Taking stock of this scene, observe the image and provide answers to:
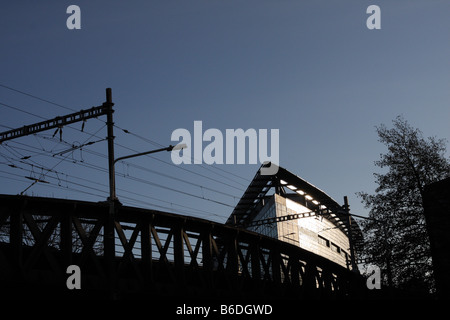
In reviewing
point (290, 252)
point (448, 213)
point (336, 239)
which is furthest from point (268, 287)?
point (336, 239)

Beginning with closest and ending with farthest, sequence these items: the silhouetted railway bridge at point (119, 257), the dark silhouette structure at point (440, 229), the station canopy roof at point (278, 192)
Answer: the silhouetted railway bridge at point (119, 257) < the dark silhouette structure at point (440, 229) < the station canopy roof at point (278, 192)

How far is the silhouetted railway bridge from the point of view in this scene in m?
16.3

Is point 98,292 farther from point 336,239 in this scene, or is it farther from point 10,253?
point 336,239

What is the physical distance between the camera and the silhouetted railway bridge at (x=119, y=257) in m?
16.3

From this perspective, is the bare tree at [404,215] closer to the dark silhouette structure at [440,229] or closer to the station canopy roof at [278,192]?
the dark silhouette structure at [440,229]

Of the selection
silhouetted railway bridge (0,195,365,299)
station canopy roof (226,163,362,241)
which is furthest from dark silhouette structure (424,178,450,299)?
station canopy roof (226,163,362,241)

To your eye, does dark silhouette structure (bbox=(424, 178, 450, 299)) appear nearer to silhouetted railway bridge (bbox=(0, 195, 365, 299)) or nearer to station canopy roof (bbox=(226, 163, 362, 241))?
silhouetted railway bridge (bbox=(0, 195, 365, 299))

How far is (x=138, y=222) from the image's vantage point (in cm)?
1973

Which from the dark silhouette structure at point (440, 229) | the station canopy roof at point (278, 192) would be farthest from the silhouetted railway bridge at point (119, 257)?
the station canopy roof at point (278, 192)

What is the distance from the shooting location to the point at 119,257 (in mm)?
21000

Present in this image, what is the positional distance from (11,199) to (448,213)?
1889 cm

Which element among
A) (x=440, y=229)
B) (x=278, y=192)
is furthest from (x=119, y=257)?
(x=278, y=192)

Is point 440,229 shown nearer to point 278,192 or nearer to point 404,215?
point 404,215

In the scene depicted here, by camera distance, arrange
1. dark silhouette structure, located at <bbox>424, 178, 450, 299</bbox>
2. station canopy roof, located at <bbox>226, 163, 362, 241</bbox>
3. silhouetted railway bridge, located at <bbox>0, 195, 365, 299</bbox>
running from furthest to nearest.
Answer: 1. station canopy roof, located at <bbox>226, 163, 362, 241</bbox>
2. dark silhouette structure, located at <bbox>424, 178, 450, 299</bbox>
3. silhouetted railway bridge, located at <bbox>0, 195, 365, 299</bbox>
